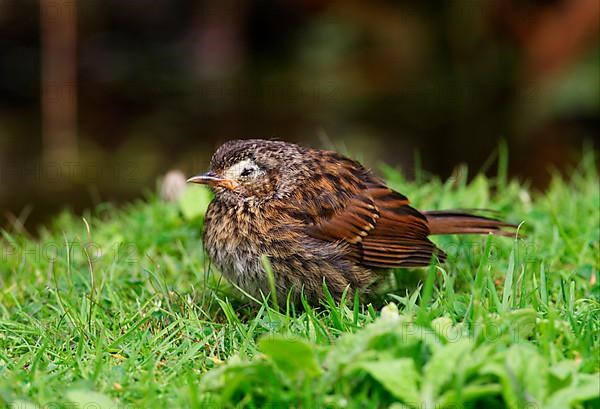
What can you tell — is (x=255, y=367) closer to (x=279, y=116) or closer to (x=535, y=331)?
(x=535, y=331)

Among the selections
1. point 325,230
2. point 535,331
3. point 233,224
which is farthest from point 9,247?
point 535,331

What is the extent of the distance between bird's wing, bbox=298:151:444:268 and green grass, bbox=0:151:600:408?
19 cm

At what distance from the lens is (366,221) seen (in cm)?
453

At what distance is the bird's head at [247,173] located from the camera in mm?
4500

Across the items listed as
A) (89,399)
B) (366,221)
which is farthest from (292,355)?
(366,221)

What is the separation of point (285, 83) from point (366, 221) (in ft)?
28.7

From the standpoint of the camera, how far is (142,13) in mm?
13414

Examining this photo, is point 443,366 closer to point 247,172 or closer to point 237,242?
point 237,242

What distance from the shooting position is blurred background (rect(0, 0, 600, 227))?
10.6 meters

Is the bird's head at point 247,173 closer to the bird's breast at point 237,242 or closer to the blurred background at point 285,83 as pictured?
the bird's breast at point 237,242

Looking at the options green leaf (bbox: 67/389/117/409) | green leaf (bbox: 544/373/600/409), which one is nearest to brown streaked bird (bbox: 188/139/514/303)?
green leaf (bbox: 67/389/117/409)

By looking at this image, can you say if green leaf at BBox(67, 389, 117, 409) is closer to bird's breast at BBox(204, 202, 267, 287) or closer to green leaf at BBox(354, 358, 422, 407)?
green leaf at BBox(354, 358, 422, 407)

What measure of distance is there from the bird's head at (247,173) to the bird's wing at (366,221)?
145 mm

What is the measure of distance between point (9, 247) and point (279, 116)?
6.87 metres
